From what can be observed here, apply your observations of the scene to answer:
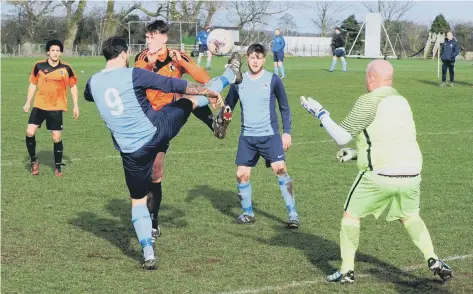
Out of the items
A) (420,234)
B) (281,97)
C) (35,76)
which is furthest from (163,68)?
(35,76)

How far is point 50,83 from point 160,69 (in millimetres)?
5255

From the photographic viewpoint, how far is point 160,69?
9.23 m

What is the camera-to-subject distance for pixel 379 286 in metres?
7.28

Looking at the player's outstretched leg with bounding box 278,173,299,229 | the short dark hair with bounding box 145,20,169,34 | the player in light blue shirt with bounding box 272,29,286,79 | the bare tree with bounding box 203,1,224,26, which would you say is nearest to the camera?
the short dark hair with bounding box 145,20,169,34

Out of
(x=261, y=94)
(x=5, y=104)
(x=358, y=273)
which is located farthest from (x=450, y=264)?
(x=5, y=104)

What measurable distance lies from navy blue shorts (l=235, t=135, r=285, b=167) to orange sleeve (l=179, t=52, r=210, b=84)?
4.40ft

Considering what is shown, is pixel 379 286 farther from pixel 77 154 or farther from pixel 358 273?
pixel 77 154

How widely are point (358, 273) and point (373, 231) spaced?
1881 mm

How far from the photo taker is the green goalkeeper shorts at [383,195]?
7.05 metres

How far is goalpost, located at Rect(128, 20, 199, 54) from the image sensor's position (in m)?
65.4

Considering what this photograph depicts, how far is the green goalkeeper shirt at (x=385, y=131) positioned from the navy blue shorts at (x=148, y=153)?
190cm

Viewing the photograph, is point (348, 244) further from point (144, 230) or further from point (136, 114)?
point (136, 114)

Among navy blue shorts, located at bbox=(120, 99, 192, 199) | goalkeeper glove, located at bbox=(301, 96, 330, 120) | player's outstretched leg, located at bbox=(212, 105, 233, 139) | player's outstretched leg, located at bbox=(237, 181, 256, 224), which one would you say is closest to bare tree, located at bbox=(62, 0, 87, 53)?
player's outstretched leg, located at bbox=(237, 181, 256, 224)

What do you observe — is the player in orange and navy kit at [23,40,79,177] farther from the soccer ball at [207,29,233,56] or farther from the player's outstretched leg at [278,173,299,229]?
the player's outstretched leg at [278,173,299,229]
